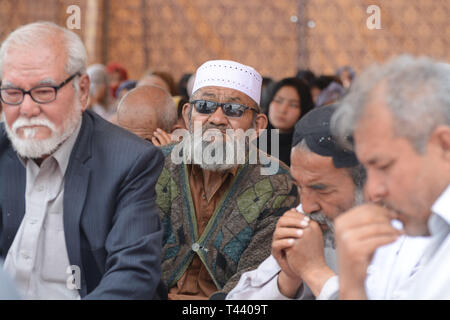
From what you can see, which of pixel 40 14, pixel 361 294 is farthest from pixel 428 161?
pixel 40 14

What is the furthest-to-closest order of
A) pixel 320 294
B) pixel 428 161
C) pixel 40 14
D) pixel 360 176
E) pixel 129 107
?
1. pixel 40 14
2. pixel 129 107
3. pixel 360 176
4. pixel 320 294
5. pixel 428 161

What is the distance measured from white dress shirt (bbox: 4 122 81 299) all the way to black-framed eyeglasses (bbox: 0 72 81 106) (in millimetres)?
237

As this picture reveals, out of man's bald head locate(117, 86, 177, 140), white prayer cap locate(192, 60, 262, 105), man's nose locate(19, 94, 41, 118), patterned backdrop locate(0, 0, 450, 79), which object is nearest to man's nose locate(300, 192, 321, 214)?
man's nose locate(19, 94, 41, 118)

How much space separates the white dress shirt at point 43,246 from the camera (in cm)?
286

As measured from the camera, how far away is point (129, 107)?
4742 mm

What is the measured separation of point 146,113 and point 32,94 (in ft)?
6.50

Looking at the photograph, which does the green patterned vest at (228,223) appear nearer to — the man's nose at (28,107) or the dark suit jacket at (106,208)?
the dark suit jacket at (106,208)

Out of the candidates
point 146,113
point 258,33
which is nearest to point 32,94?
point 146,113

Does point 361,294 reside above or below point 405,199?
below

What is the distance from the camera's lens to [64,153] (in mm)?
2934

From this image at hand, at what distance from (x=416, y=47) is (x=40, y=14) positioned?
6.82 metres

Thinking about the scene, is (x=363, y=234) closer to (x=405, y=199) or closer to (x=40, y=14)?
(x=405, y=199)

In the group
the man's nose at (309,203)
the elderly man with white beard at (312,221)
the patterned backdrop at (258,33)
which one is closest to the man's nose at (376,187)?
the elderly man with white beard at (312,221)

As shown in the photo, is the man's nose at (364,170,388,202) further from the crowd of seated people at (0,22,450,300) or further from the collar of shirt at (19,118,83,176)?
the collar of shirt at (19,118,83,176)
